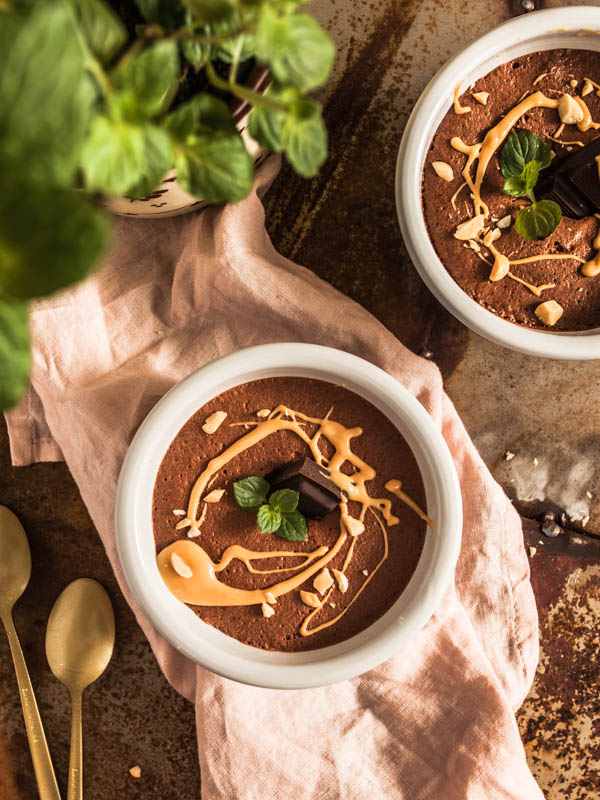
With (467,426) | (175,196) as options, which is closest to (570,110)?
(467,426)

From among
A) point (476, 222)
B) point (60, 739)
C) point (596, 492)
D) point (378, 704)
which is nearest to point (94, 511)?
point (60, 739)

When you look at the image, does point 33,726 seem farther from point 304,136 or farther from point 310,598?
point 304,136

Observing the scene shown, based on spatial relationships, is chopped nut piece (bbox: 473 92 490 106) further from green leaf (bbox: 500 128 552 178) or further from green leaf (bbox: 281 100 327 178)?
green leaf (bbox: 281 100 327 178)

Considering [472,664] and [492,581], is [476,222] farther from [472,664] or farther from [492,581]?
[472,664]

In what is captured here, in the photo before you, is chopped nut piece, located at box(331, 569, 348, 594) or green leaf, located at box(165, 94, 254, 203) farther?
chopped nut piece, located at box(331, 569, 348, 594)

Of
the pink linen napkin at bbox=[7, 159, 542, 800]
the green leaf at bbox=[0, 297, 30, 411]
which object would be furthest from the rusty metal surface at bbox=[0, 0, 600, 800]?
the green leaf at bbox=[0, 297, 30, 411]

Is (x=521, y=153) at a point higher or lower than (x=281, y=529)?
higher
